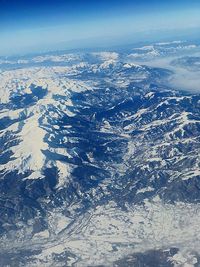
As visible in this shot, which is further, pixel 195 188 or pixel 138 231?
pixel 195 188

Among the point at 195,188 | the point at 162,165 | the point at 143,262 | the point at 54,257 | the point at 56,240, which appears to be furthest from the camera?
the point at 162,165

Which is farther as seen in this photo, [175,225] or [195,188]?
[195,188]

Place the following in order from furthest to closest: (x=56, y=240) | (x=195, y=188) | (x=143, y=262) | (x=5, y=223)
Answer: (x=195, y=188)
(x=5, y=223)
(x=56, y=240)
(x=143, y=262)

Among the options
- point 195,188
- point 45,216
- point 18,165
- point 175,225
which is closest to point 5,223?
point 45,216

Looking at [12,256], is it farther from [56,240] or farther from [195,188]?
[195,188]

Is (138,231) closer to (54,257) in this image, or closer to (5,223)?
(54,257)

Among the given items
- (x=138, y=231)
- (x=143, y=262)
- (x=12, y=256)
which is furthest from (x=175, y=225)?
(x=12, y=256)

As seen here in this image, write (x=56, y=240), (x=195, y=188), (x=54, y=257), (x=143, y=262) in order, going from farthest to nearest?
(x=195, y=188)
(x=56, y=240)
(x=54, y=257)
(x=143, y=262)

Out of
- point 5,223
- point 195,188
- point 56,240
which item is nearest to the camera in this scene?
point 56,240
